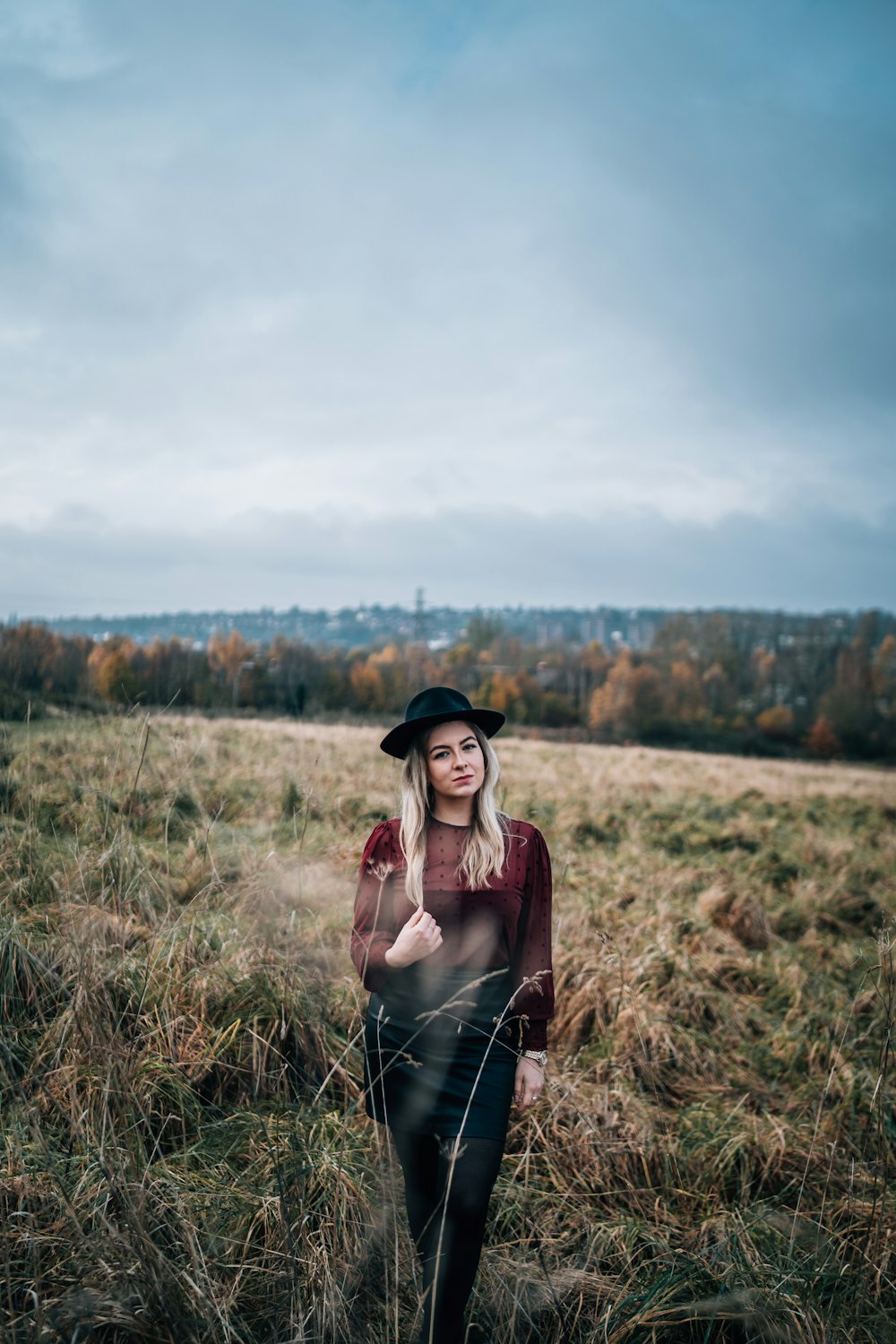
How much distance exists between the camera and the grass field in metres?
1.96

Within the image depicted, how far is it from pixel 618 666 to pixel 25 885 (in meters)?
42.3

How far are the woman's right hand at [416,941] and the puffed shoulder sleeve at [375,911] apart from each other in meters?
0.12

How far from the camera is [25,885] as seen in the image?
10.7 ft

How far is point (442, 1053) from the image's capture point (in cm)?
197

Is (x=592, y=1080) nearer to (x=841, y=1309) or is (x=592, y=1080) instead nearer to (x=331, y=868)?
(x=841, y=1309)

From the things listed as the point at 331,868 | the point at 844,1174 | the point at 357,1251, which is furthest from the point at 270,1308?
the point at 331,868

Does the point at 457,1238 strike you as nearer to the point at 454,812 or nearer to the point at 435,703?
the point at 454,812

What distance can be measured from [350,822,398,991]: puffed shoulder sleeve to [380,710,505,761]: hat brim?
9.2 inches

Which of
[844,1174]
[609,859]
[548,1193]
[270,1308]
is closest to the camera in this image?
[270,1308]

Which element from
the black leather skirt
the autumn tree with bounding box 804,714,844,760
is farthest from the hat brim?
the autumn tree with bounding box 804,714,844,760

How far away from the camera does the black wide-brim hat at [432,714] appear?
Answer: 6.91ft

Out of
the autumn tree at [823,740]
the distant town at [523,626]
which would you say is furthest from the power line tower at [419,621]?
the autumn tree at [823,740]

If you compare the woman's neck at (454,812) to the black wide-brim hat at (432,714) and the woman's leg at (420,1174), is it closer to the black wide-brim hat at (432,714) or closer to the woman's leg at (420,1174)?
the black wide-brim hat at (432,714)

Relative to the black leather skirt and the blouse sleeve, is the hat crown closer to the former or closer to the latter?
the blouse sleeve
